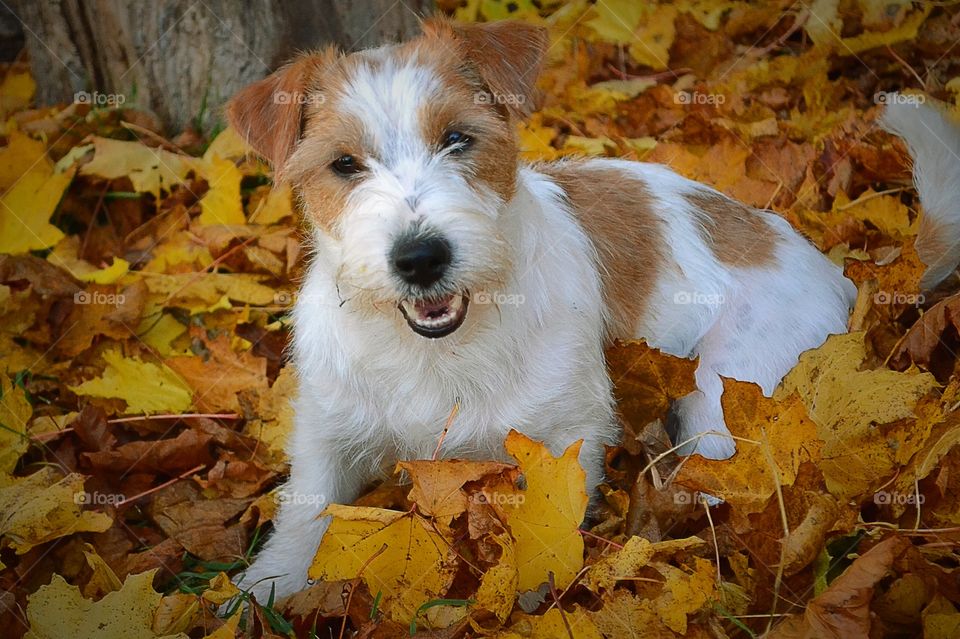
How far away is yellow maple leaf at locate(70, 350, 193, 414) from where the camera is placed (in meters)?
3.79

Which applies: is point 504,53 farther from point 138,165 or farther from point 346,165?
point 138,165

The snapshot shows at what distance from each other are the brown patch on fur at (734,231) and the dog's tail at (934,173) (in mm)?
586

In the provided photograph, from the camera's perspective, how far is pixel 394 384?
3.14m

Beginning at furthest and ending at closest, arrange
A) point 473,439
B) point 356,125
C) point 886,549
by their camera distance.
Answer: point 473,439, point 356,125, point 886,549

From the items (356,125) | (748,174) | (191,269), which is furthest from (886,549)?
(191,269)

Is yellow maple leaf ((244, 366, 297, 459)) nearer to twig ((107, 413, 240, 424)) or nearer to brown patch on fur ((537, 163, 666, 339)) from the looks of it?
twig ((107, 413, 240, 424))

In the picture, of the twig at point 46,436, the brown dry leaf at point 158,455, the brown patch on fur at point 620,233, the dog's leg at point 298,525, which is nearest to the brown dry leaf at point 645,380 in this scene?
the brown patch on fur at point 620,233

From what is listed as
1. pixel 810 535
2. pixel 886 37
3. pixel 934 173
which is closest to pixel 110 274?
pixel 810 535

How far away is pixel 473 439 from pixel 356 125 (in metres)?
1.12

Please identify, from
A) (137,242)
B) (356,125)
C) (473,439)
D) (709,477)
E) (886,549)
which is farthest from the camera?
(137,242)

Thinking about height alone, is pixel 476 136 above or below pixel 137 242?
above

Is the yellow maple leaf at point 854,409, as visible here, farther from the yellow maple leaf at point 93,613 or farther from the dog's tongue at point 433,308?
the yellow maple leaf at point 93,613

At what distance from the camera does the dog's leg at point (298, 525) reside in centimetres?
318

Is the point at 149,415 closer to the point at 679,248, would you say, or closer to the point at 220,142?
the point at 220,142
